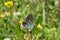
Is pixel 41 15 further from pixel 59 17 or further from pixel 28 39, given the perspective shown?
pixel 28 39

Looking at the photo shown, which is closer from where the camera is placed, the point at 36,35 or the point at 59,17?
the point at 36,35

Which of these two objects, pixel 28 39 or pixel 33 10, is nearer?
pixel 28 39

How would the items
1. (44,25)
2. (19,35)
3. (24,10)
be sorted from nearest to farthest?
(19,35) < (44,25) < (24,10)

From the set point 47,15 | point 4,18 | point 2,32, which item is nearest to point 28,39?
point 2,32

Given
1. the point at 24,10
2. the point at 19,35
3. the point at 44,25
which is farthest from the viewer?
the point at 24,10

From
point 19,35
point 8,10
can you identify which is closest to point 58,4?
point 8,10

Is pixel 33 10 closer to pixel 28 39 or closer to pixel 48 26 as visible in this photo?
pixel 48 26
